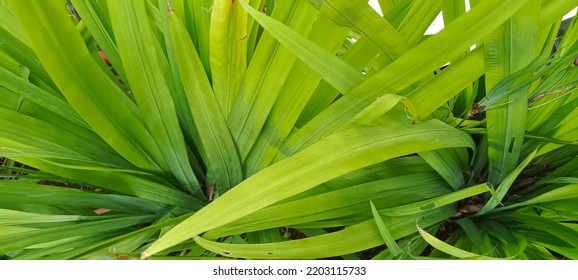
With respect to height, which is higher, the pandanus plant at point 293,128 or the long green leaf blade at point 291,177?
the pandanus plant at point 293,128

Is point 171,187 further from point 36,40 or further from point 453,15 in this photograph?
point 453,15

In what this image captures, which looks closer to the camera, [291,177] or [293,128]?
[291,177]

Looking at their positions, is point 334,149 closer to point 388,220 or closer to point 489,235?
point 388,220

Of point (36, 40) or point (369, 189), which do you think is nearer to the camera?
point (36, 40)

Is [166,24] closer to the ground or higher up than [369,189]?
higher up

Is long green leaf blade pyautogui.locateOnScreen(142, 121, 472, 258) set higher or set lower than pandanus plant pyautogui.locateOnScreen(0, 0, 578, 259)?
lower
